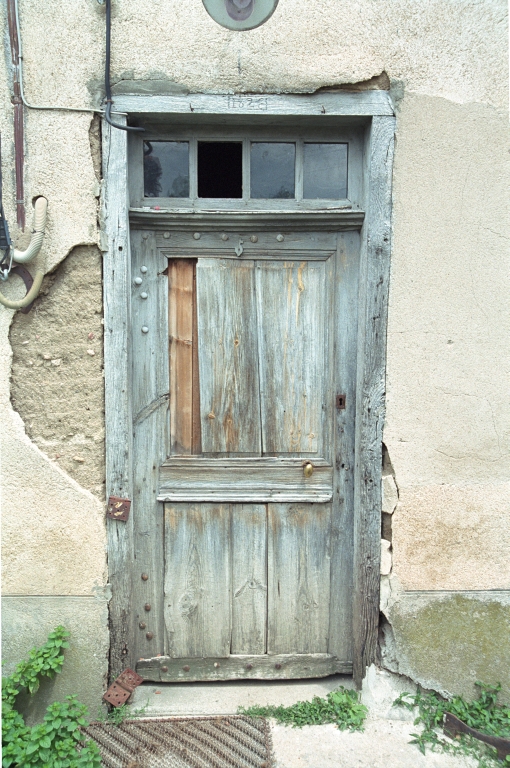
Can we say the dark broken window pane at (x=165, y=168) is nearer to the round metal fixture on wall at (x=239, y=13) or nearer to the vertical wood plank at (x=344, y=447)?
the round metal fixture on wall at (x=239, y=13)

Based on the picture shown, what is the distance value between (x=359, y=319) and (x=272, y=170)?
813 mm

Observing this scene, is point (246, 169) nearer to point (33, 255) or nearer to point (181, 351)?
point (181, 351)

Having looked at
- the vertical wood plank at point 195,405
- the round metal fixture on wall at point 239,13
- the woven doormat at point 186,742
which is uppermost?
the round metal fixture on wall at point 239,13

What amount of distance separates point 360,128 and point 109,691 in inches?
112

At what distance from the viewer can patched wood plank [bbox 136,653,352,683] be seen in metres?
2.57

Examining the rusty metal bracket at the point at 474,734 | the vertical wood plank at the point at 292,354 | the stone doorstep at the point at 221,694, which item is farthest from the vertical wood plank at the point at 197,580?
the rusty metal bracket at the point at 474,734

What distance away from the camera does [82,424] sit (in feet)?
7.68

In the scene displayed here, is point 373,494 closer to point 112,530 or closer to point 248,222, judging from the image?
point 112,530

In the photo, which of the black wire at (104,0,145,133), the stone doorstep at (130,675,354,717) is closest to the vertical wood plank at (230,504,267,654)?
the stone doorstep at (130,675,354,717)

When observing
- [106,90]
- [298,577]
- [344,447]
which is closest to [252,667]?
[298,577]

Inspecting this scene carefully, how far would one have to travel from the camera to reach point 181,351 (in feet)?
8.20

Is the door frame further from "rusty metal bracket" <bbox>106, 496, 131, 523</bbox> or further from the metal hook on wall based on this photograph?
the metal hook on wall

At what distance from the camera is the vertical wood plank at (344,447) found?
2.46 metres

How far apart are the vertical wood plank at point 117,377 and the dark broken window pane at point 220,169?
36 cm
